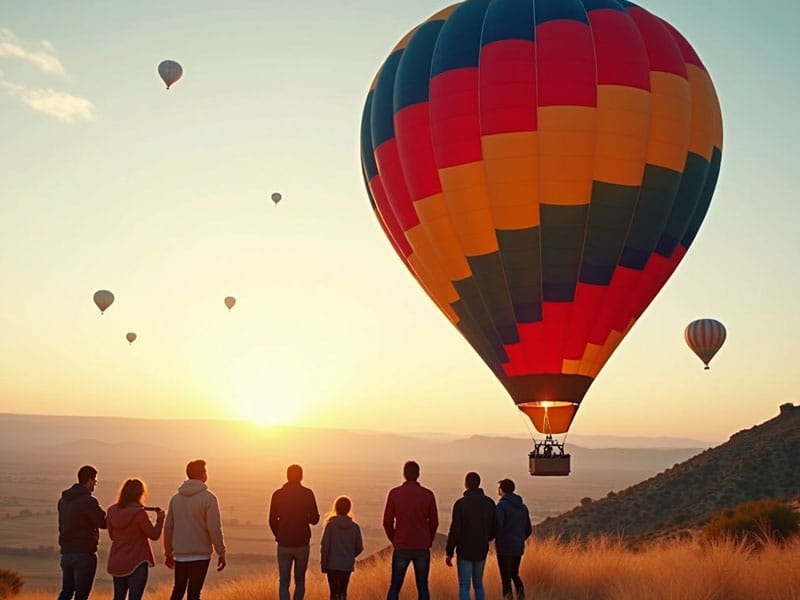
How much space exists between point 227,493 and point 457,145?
156375mm

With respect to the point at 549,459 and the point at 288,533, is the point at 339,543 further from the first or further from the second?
the point at 549,459

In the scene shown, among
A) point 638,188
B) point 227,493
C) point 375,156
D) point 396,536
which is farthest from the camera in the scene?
point 227,493

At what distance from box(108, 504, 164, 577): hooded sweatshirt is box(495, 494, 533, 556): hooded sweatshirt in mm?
3844

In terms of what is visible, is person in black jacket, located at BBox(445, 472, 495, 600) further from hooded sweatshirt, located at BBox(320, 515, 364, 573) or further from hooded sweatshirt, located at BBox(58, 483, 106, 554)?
hooded sweatshirt, located at BBox(58, 483, 106, 554)

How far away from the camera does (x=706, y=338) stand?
33.6m

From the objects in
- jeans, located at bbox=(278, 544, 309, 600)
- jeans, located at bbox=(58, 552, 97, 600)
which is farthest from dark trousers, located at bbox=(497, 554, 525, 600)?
jeans, located at bbox=(58, 552, 97, 600)

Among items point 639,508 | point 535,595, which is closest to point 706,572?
point 535,595

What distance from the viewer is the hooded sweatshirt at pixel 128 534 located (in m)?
7.89

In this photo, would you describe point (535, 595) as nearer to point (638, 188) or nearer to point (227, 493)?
point (638, 188)

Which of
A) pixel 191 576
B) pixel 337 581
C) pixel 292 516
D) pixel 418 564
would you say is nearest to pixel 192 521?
pixel 191 576

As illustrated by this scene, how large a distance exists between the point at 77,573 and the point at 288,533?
2.03 metres

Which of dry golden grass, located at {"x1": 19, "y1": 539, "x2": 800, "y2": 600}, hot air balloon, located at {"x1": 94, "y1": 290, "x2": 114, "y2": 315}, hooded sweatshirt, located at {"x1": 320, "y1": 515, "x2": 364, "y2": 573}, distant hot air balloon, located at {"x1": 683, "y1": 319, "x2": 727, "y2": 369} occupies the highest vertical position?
hot air balloon, located at {"x1": 94, "y1": 290, "x2": 114, "y2": 315}

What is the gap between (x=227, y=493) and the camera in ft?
547

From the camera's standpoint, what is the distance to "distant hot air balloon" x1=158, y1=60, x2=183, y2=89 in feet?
108
